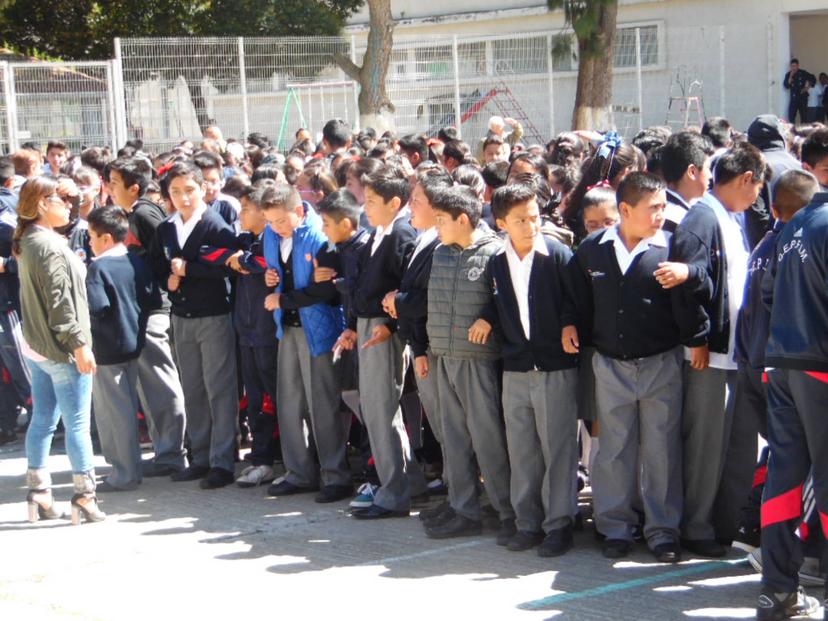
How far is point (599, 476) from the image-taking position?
634 centimetres

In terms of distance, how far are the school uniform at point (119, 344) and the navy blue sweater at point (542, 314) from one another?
9.52 ft

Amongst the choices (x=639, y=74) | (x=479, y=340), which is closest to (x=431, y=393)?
(x=479, y=340)

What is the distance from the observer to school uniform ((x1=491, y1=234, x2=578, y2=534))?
21.0ft

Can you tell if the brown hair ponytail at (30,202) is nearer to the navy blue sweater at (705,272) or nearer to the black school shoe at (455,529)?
the black school shoe at (455,529)

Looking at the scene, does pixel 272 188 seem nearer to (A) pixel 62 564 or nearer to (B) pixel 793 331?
(A) pixel 62 564

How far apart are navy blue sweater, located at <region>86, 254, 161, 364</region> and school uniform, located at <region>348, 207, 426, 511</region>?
1712mm

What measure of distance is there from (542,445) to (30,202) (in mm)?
3348

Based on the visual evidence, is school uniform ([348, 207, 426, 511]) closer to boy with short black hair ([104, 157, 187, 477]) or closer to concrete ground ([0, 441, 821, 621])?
concrete ground ([0, 441, 821, 621])

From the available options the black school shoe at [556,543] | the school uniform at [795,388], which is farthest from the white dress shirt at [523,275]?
the school uniform at [795,388]

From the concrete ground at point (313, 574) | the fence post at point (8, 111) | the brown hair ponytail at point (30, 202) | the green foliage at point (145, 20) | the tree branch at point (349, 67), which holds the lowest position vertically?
the concrete ground at point (313, 574)

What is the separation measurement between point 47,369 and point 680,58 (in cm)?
2013

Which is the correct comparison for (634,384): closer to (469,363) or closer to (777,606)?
(469,363)

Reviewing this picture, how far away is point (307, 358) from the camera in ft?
25.6

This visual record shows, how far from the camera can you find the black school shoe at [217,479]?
27.2 feet
